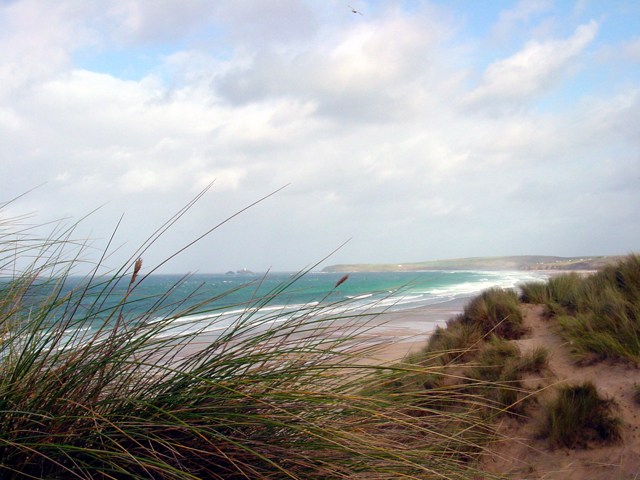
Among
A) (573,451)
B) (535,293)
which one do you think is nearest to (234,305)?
(573,451)

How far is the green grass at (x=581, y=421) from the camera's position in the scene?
332 centimetres

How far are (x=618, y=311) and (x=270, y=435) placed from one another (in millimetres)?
4559

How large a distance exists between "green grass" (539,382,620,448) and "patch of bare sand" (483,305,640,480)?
0.06m

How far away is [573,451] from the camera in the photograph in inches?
130

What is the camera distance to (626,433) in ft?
10.8

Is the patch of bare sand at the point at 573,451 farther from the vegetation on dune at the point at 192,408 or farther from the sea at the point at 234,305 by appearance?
the vegetation on dune at the point at 192,408

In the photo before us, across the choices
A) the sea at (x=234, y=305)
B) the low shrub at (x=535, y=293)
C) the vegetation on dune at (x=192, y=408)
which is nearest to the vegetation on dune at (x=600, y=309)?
the low shrub at (x=535, y=293)

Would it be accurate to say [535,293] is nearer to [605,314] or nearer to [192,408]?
[605,314]

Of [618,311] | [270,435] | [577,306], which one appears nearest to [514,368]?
[618,311]

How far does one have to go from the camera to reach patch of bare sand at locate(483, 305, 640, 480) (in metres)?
3.01

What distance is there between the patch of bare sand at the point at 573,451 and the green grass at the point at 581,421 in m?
0.06

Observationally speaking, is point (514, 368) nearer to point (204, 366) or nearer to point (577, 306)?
point (577, 306)

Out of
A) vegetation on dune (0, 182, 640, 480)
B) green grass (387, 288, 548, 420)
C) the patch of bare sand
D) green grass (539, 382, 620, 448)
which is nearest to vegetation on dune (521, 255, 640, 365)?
the patch of bare sand

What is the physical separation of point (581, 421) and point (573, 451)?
10.3 inches
